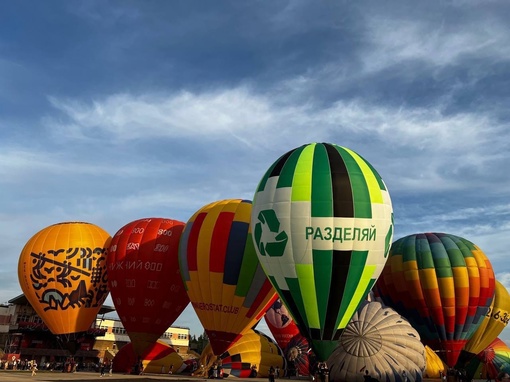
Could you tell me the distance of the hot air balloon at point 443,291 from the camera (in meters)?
30.0

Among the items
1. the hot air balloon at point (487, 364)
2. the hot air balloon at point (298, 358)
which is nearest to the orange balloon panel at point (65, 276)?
the hot air balloon at point (298, 358)

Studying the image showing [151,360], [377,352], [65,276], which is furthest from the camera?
[151,360]

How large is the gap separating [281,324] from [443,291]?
12284 mm

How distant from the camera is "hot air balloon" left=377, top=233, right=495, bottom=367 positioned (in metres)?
30.0

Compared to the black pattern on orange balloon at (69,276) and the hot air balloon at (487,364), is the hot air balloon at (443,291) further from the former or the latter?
the black pattern on orange balloon at (69,276)

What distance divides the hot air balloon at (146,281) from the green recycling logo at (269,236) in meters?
10.5

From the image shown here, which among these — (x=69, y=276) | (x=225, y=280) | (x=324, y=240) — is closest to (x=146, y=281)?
(x=69, y=276)

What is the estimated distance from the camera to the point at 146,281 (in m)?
28.8

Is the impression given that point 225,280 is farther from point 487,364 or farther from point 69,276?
point 487,364

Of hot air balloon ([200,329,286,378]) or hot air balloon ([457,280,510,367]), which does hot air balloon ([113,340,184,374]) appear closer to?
hot air balloon ([200,329,286,378])

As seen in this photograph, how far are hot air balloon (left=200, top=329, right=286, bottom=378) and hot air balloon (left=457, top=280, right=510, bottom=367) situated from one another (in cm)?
1249

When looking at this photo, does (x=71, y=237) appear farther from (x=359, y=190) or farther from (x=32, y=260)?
(x=359, y=190)

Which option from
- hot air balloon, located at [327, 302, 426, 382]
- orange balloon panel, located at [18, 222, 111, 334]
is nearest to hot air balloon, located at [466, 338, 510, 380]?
hot air balloon, located at [327, 302, 426, 382]

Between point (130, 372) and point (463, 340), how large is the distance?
69.0ft
